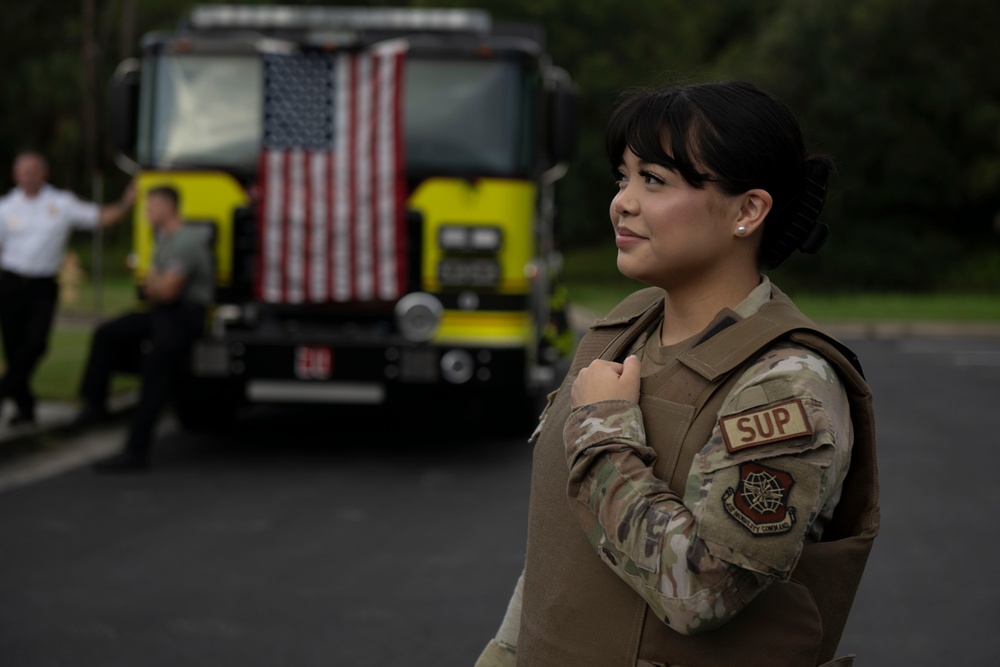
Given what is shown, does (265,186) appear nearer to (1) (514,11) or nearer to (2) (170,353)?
(2) (170,353)

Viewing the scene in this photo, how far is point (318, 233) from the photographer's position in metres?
9.26

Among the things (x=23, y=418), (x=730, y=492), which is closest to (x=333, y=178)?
(x=23, y=418)

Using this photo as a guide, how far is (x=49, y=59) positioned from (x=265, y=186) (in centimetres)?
3696

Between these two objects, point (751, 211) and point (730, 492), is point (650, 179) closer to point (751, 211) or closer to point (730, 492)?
point (751, 211)

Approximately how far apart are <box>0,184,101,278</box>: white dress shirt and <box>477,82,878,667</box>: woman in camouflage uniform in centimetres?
823

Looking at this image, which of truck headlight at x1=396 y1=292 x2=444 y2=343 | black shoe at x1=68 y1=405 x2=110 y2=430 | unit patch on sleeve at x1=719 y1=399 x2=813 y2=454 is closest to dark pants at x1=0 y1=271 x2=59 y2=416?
black shoe at x1=68 y1=405 x2=110 y2=430

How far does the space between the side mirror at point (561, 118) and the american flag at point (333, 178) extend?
980 mm

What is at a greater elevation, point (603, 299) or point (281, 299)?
point (281, 299)

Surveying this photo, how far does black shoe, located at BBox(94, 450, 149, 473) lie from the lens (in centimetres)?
838

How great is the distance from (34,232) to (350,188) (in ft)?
7.50

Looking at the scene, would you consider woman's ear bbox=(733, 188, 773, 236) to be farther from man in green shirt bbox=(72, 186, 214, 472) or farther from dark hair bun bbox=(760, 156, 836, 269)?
man in green shirt bbox=(72, 186, 214, 472)

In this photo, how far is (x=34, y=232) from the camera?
31.7 feet

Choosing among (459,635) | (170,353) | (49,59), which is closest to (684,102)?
(459,635)

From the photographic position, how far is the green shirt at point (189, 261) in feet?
28.4
